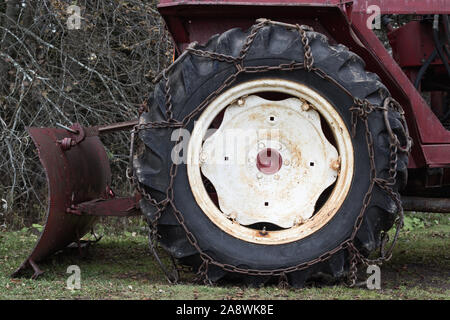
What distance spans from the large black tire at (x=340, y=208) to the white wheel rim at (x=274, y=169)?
0.14 ft

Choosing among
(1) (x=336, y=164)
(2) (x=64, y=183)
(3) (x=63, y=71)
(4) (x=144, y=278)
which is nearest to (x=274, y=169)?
(1) (x=336, y=164)

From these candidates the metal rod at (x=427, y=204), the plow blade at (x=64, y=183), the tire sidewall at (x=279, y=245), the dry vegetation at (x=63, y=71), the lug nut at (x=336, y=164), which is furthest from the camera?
the dry vegetation at (x=63, y=71)

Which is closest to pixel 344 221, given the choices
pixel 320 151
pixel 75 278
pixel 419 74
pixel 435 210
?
pixel 320 151

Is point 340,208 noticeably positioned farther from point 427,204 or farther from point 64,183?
point 64,183

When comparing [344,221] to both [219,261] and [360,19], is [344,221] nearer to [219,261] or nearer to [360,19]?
[219,261]

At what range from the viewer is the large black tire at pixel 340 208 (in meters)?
3.67

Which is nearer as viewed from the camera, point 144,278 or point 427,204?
point 144,278

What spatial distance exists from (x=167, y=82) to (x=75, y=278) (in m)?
1.26

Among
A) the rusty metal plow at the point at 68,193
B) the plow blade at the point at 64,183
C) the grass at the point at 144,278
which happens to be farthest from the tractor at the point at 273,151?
the plow blade at the point at 64,183

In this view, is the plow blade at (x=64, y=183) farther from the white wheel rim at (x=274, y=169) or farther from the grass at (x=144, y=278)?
the white wheel rim at (x=274, y=169)

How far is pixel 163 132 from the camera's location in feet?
12.2

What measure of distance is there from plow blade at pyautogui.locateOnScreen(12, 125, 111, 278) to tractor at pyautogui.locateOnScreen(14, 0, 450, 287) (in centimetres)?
56

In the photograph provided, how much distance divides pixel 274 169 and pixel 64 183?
1.32 m

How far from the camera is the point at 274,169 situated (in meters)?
→ 3.81
